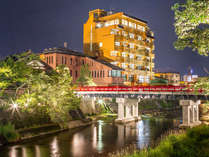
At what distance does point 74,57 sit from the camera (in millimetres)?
93250

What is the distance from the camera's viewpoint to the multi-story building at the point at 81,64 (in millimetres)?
89000

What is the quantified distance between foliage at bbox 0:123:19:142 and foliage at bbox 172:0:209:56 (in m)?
29.7

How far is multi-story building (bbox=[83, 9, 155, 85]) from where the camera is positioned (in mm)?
106812

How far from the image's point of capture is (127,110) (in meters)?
64.1

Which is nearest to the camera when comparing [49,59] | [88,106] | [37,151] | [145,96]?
[37,151]

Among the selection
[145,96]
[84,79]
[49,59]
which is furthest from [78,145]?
[49,59]

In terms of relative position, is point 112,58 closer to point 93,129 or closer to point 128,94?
point 128,94

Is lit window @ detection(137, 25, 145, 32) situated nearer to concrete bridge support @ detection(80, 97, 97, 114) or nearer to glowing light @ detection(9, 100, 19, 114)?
concrete bridge support @ detection(80, 97, 97, 114)

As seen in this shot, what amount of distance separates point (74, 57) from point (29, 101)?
1920 inches

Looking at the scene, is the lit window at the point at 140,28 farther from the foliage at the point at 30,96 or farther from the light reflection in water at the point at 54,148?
the light reflection in water at the point at 54,148

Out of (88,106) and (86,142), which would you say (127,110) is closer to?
(88,106)

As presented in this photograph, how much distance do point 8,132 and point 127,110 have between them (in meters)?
32.8

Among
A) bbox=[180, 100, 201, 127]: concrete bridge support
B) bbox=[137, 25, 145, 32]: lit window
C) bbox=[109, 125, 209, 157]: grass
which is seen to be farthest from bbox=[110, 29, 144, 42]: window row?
bbox=[109, 125, 209, 157]: grass

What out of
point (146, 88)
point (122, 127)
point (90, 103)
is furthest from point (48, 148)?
point (90, 103)
